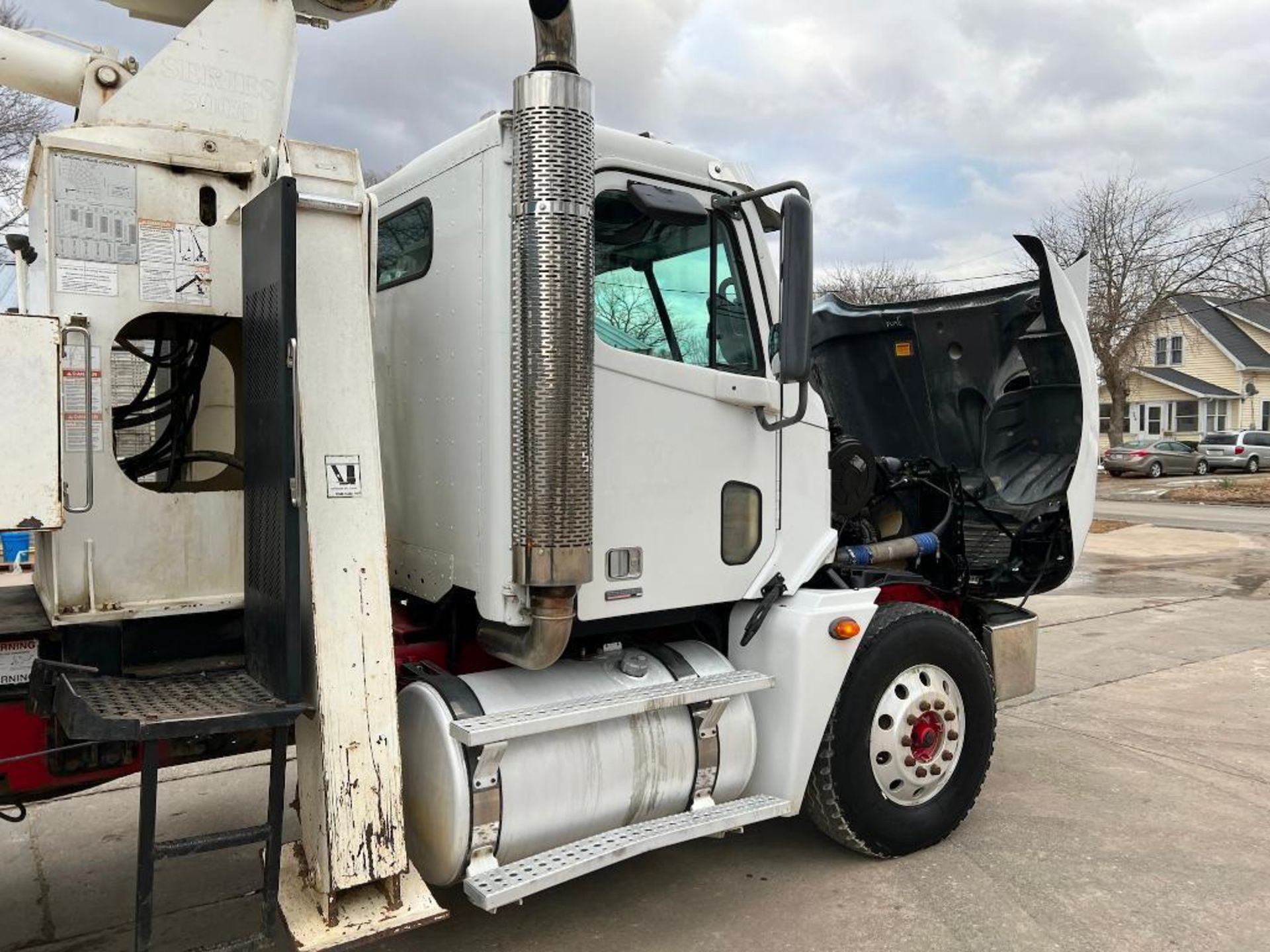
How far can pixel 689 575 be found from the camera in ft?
11.8

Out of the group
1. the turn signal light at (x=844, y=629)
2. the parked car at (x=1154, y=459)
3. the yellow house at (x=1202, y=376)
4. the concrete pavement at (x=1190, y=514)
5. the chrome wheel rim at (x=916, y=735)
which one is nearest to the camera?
the turn signal light at (x=844, y=629)

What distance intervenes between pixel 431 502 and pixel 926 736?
87.8 inches

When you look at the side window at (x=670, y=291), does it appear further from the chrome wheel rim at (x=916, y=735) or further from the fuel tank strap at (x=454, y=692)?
the chrome wheel rim at (x=916, y=735)

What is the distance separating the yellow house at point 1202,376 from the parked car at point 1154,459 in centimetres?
867

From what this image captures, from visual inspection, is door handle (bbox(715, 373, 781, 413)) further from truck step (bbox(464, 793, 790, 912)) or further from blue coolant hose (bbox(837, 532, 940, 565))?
truck step (bbox(464, 793, 790, 912))

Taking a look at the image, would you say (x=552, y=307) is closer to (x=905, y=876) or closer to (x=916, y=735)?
(x=916, y=735)

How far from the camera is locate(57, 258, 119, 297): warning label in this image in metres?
2.78

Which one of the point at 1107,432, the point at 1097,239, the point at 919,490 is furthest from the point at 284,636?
the point at 1107,432

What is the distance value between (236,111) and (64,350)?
99 centimetres

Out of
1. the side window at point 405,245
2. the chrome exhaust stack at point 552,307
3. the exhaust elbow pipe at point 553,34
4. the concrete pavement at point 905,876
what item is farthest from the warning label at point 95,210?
the concrete pavement at point 905,876

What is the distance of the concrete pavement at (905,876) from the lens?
350cm

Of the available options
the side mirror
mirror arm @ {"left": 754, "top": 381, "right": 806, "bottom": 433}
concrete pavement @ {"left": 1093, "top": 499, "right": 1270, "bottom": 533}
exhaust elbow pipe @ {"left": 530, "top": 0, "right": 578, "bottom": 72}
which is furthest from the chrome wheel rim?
concrete pavement @ {"left": 1093, "top": 499, "right": 1270, "bottom": 533}

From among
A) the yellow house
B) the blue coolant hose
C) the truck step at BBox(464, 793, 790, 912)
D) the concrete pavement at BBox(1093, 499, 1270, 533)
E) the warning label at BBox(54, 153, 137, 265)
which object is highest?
the yellow house

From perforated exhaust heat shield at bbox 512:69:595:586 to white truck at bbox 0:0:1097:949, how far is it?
0.01 meters
